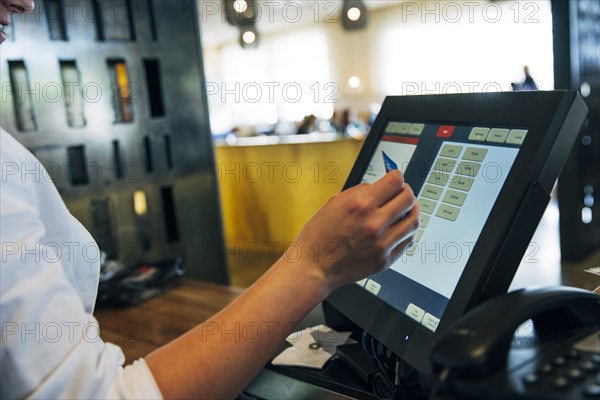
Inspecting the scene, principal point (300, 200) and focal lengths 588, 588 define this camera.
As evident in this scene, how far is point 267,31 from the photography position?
12844 millimetres

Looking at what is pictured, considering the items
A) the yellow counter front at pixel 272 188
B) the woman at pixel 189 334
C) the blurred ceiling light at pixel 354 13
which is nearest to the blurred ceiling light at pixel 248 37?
the yellow counter front at pixel 272 188

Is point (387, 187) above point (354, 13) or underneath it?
underneath

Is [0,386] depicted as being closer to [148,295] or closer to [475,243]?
[475,243]

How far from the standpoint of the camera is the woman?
1.66 ft

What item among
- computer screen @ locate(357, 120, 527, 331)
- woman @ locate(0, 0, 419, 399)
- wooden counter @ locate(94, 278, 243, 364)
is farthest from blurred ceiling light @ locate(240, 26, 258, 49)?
woman @ locate(0, 0, 419, 399)

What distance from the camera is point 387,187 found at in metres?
0.54

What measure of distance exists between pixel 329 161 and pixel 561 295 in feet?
13.9

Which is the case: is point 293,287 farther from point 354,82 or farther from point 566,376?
point 354,82

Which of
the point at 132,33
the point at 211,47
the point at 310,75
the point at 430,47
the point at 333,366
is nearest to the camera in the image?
the point at 333,366

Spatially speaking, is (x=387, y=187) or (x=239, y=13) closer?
(x=387, y=187)

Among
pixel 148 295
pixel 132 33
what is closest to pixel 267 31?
pixel 132 33

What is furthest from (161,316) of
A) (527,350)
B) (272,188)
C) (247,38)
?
(247,38)

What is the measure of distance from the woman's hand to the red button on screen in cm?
15

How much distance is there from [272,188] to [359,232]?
15.1 ft
